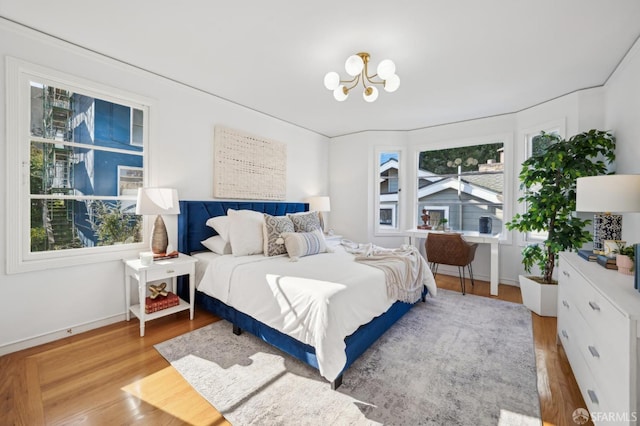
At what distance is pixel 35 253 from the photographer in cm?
218

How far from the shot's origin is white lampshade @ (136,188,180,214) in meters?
2.46

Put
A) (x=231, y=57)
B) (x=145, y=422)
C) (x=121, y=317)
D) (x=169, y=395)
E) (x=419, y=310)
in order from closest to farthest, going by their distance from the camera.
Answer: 1. (x=145, y=422)
2. (x=169, y=395)
3. (x=231, y=57)
4. (x=121, y=317)
5. (x=419, y=310)

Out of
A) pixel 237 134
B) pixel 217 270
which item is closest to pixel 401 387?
pixel 217 270

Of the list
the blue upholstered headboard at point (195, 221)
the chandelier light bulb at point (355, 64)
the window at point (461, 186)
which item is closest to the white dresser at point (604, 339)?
the chandelier light bulb at point (355, 64)

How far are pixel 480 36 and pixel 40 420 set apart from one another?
3.85m

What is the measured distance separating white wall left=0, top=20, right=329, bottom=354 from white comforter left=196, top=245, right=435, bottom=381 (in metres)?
0.94

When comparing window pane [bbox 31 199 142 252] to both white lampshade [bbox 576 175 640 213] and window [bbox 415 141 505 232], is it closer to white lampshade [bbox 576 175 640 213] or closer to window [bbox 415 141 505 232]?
white lampshade [bbox 576 175 640 213]

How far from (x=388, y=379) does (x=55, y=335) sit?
2748 millimetres

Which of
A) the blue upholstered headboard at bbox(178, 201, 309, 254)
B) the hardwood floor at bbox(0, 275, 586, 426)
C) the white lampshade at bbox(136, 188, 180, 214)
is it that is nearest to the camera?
the hardwood floor at bbox(0, 275, 586, 426)

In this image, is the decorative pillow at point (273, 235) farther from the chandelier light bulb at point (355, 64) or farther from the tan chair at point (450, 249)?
the tan chair at point (450, 249)

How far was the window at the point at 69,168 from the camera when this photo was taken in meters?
2.09

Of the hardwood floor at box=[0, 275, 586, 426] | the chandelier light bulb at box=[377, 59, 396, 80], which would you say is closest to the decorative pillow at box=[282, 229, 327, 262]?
the hardwood floor at box=[0, 275, 586, 426]

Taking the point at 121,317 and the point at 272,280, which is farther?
the point at 121,317

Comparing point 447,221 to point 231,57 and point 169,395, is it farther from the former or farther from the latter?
point 169,395
